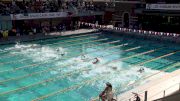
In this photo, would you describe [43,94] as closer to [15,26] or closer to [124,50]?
[124,50]

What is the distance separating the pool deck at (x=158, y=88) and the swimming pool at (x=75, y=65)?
1.51 meters

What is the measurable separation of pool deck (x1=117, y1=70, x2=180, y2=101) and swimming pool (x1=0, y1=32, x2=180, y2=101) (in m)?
1.51

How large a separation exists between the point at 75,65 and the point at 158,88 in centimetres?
734

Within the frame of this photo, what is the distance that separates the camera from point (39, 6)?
31.7 metres

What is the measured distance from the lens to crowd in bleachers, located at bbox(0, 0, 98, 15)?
94.5ft

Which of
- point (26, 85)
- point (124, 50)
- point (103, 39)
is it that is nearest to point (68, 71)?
point (26, 85)

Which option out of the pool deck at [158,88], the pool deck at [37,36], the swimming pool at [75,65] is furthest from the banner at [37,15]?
the pool deck at [158,88]

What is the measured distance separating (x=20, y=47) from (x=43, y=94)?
1135cm

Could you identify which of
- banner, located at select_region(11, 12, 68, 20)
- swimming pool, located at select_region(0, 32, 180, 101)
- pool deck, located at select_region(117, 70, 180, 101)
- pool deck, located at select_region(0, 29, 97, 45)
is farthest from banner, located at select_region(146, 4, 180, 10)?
pool deck, located at select_region(117, 70, 180, 101)

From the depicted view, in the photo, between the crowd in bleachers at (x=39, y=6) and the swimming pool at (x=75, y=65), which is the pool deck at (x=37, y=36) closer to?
the swimming pool at (x=75, y=65)

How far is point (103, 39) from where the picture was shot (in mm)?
29547

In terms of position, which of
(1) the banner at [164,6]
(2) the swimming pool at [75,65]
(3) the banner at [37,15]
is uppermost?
(1) the banner at [164,6]

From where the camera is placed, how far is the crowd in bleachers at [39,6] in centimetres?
2881

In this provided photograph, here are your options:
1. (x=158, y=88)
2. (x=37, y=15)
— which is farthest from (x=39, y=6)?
(x=158, y=88)
